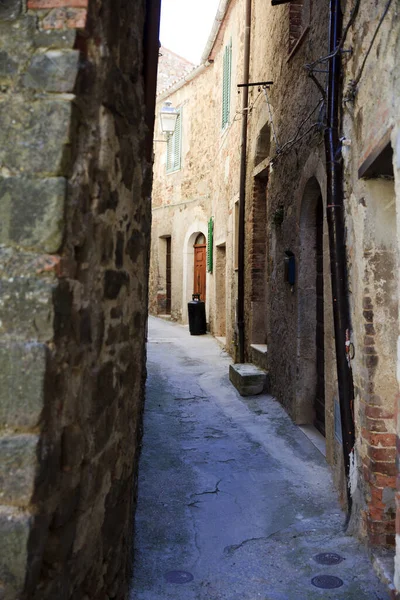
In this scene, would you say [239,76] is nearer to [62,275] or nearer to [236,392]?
[236,392]

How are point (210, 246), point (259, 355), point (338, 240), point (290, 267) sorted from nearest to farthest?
point (338, 240) < point (290, 267) < point (259, 355) < point (210, 246)

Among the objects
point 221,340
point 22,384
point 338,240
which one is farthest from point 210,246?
point 22,384

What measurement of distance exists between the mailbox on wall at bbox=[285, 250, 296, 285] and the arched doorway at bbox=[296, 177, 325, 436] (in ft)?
0.60

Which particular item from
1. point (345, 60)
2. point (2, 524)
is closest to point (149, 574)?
point (2, 524)

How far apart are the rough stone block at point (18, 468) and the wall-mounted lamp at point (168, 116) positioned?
16383mm

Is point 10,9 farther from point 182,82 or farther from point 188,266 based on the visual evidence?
point 182,82

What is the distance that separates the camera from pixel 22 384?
170 centimetres

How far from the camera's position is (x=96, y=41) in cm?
194

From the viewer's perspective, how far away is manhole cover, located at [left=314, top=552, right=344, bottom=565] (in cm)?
317

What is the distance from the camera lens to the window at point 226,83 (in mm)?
11359

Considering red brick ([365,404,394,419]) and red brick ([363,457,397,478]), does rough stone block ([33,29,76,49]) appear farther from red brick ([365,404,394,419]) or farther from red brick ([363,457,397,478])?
red brick ([363,457,397,478])

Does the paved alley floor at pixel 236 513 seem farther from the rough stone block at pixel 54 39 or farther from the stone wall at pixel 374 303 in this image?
the rough stone block at pixel 54 39

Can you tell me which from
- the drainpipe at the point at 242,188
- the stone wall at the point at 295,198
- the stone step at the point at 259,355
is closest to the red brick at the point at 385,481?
the stone wall at the point at 295,198

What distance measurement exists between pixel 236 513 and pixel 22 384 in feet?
8.43
